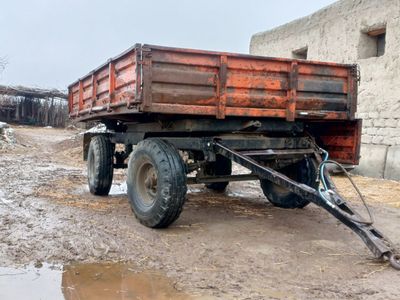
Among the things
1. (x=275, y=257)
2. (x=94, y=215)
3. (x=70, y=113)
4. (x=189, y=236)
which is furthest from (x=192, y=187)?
(x=275, y=257)

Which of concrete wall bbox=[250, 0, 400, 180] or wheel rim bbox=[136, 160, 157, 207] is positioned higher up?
concrete wall bbox=[250, 0, 400, 180]

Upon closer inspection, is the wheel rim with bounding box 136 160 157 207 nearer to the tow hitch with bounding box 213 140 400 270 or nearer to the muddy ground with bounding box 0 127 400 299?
the muddy ground with bounding box 0 127 400 299

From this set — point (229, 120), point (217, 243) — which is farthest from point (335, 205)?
point (229, 120)

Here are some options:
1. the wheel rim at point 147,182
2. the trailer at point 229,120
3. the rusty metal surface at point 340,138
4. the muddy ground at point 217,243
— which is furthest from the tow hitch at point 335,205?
the rusty metal surface at point 340,138

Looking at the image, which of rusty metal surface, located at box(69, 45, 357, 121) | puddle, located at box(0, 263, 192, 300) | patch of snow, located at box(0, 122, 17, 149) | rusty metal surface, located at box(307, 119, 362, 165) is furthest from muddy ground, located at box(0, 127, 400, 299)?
patch of snow, located at box(0, 122, 17, 149)

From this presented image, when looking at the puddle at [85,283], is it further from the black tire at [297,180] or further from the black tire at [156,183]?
the black tire at [297,180]

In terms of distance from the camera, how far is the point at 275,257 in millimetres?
4340

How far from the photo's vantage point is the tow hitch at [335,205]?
3969 millimetres

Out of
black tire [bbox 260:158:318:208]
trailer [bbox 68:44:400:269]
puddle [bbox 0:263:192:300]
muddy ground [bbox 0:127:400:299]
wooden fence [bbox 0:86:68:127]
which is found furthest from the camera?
wooden fence [bbox 0:86:68:127]

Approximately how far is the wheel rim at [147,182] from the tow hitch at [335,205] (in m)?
0.85

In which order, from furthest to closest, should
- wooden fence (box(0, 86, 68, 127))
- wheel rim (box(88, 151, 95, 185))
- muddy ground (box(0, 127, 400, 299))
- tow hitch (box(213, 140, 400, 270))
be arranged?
1. wooden fence (box(0, 86, 68, 127))
2. wheel rim (box(88, 151, 95, 185))
3. tow hitch (box(213, 140, 400, 270))
4. muddy ground (box(0, 127, 400, 299))

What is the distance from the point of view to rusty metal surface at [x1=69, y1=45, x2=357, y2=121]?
189 inches

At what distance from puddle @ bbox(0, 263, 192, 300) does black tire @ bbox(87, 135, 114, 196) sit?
342cm

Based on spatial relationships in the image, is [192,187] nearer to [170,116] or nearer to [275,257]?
[170,116]
